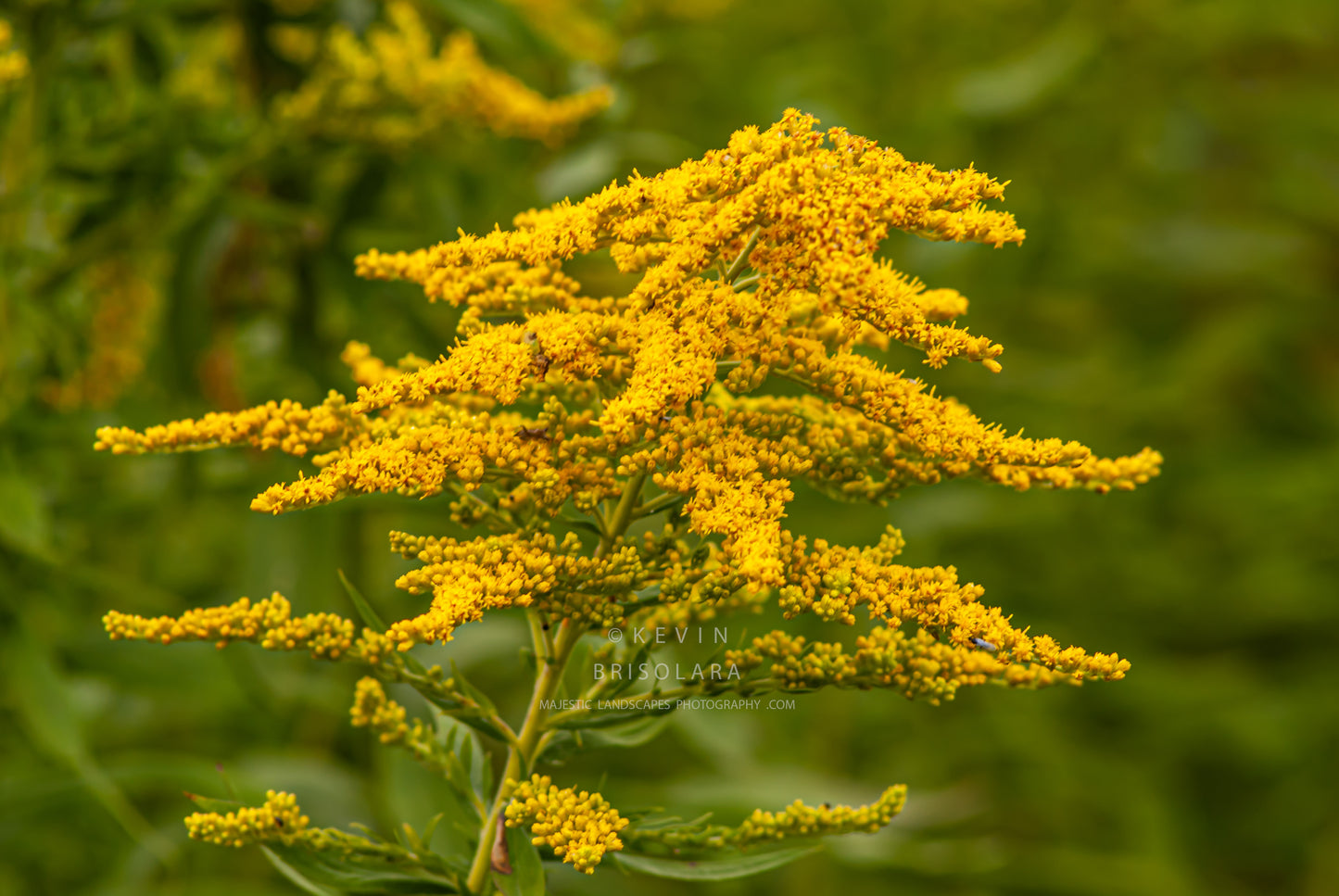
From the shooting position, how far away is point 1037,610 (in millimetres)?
5184

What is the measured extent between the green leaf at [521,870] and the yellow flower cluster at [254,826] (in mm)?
270

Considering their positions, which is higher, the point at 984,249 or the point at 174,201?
the point at 984,249

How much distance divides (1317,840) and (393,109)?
574cm

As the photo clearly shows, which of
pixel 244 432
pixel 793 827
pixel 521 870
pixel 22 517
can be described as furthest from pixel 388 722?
pixel 22 517

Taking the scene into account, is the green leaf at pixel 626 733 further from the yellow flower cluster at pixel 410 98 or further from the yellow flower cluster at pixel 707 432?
the yellow flower cluster at pixel 410 98

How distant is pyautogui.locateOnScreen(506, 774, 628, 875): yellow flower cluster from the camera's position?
1423 mm

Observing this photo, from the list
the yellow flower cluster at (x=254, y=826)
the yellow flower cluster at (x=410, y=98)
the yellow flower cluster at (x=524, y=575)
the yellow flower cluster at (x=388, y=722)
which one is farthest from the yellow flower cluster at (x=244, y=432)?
the yellow flower cluster at (x=410, y=98)

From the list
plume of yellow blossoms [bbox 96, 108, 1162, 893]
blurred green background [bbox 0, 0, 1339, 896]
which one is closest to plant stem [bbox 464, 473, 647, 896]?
plume of yellow blossoms [bbox 96, 108, 1162, 893]

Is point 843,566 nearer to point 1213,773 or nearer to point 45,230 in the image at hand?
point 45,230

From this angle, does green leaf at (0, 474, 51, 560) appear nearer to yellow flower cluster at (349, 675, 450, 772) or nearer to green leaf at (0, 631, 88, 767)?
green leaf at (0, 631, 88, 767)

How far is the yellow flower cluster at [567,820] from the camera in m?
1.42

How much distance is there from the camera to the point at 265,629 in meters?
1.60

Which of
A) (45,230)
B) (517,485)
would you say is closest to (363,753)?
(45,230)

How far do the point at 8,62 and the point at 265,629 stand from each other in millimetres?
1723
